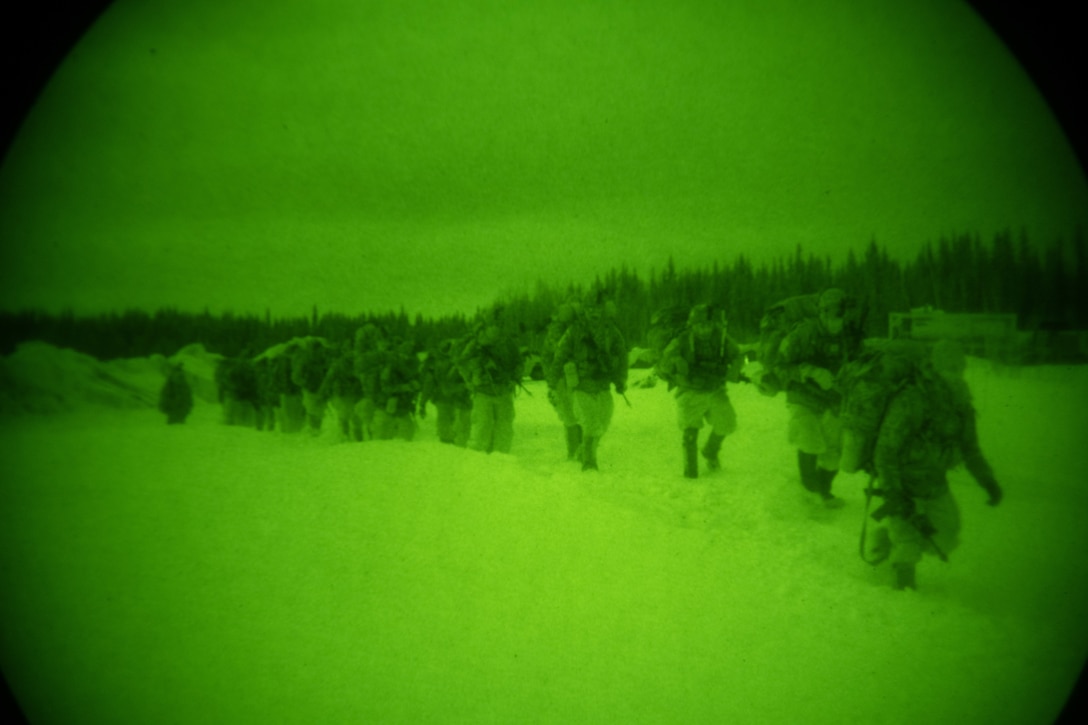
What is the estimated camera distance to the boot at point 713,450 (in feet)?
12.1

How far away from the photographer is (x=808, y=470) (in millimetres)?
3531

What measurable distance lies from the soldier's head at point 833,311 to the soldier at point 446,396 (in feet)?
6.07

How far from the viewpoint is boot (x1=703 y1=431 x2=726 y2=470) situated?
3.70 metres

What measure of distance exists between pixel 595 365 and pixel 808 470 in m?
1.10

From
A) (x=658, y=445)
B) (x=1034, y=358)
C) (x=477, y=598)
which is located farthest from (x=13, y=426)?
(x=1034, y=358)

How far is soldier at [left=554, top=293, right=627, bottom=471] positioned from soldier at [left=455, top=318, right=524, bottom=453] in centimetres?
39

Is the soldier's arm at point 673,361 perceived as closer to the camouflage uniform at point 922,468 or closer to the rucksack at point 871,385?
the rucksack at point 871,385

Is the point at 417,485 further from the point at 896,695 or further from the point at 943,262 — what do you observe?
the point at 943,262

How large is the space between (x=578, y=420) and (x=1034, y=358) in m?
2.10

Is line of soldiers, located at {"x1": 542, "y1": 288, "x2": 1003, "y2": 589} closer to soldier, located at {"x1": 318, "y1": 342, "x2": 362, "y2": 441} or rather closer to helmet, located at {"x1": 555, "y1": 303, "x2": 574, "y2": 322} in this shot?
helmet, located at {"x1": 555, "y1": 303, "x2": 574, "y2": 322}

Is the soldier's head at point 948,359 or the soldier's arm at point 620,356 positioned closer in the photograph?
the soldier's head at point 948,359

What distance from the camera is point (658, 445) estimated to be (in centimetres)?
379

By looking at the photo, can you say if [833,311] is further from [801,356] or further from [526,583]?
[526,583]

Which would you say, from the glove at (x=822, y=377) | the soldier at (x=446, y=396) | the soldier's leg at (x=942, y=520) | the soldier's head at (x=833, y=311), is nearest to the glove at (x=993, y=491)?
the soldier's leg at (x=942, y=520)
